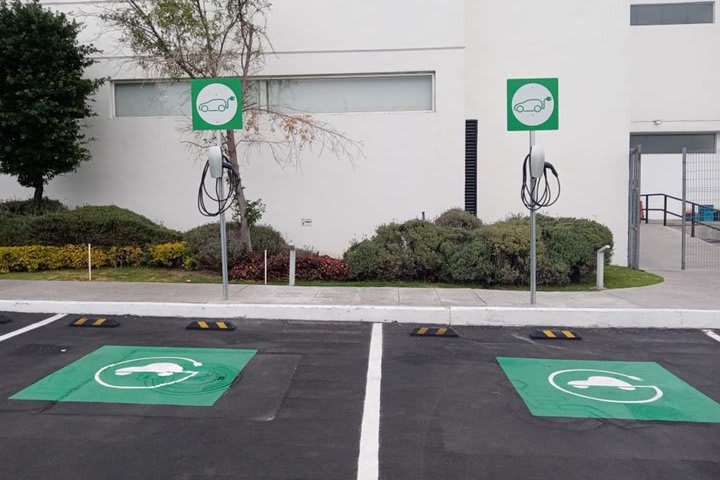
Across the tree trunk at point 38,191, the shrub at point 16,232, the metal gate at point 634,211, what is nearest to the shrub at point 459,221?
the metal gate at point 634,211

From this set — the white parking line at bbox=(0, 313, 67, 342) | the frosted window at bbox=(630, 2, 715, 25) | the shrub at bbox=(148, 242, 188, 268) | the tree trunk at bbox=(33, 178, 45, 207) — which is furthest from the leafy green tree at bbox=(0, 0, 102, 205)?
the frosted window at bbox=(630, 2, 715, 25)

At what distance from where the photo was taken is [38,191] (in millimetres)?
12547

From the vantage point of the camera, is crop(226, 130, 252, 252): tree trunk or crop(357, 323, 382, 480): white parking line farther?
crop(226, 130, 252, 252): tree trunk

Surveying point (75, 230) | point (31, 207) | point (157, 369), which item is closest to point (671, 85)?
point (75, 230)

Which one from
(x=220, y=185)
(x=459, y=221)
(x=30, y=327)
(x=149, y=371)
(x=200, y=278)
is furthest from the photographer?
(x=459, y=221)

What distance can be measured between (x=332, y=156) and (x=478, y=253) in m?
4.47

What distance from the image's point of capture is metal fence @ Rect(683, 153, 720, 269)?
13062 millimetres

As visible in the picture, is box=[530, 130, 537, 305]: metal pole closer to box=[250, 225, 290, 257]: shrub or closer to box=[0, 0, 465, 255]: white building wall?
box=[0, 0, 465, 255]: white building wall

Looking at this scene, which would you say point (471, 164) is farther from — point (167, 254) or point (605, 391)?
point (605, 391)

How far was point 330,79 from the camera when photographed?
13.0 metres

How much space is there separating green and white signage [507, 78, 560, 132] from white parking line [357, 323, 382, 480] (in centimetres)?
Result: 364

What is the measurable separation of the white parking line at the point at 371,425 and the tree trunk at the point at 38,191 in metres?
9.20

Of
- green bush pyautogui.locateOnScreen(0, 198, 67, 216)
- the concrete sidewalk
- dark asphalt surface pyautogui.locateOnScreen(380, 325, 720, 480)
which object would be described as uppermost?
green bush pyautogui.locateOnScreen(0, 198, 67, 216)

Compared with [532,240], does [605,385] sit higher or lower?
lower
